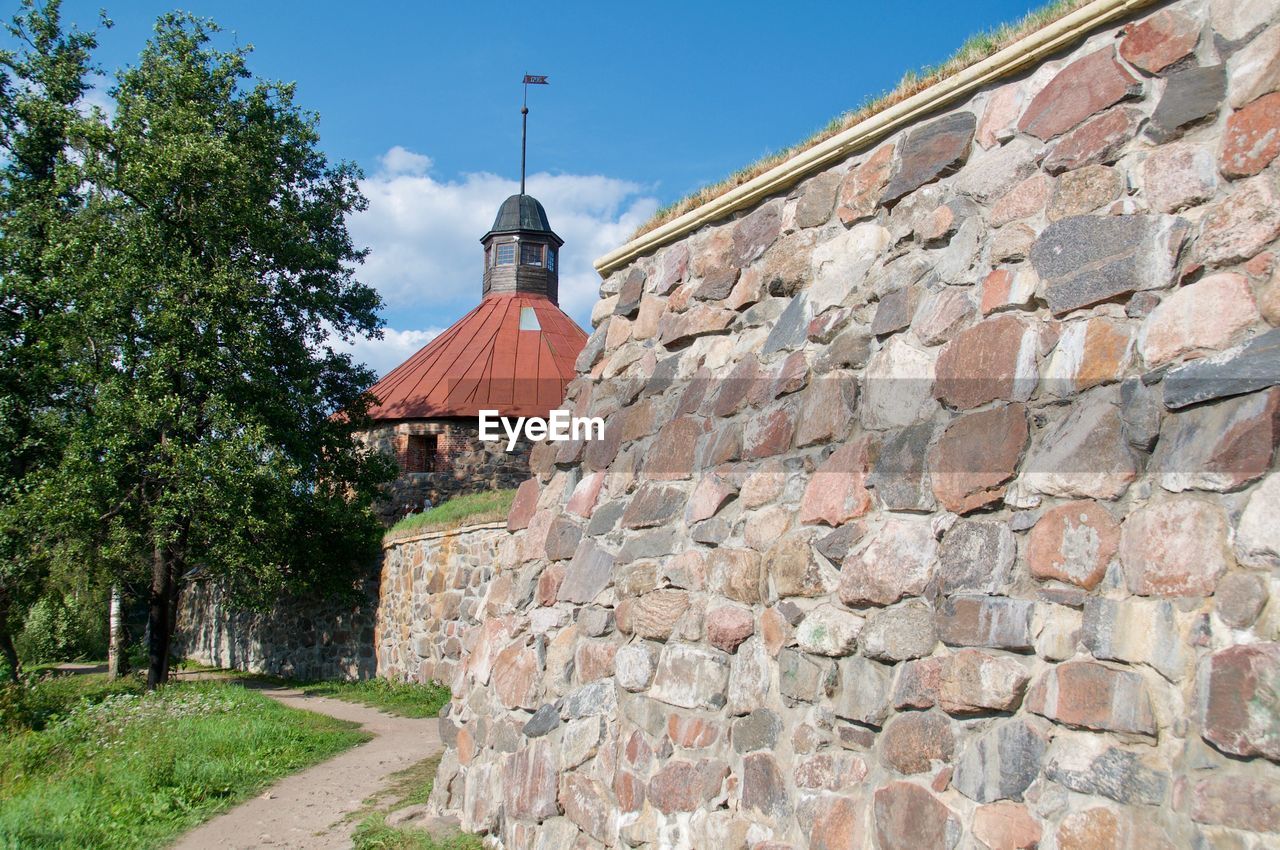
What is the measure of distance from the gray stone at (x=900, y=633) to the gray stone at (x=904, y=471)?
1.12 feet

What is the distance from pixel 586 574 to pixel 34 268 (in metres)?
12.4

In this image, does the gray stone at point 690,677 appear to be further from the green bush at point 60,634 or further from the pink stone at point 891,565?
the green bush at point 60,634

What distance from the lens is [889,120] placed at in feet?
12.5

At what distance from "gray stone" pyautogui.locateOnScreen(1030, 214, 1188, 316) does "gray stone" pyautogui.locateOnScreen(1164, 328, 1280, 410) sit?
Answer: 1.02ft

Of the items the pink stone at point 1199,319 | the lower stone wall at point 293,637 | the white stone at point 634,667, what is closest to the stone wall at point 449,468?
the lower stone wall at point 293,637

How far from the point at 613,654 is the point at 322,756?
4.74 meters

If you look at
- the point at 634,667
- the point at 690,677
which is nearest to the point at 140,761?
the point at 634,667

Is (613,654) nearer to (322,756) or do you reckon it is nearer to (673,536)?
(673,536)

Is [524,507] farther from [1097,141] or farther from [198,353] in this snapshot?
[198,353]

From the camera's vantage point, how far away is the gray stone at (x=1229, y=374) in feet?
7.66

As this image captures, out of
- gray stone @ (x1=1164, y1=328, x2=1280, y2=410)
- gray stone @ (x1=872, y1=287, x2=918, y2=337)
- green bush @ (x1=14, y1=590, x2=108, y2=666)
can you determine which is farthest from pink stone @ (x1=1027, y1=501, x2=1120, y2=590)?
green bush @ (x1=14, y1=590, x2=108, y2=666)

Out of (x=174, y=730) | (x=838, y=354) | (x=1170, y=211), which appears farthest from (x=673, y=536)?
(x=174, y=730)

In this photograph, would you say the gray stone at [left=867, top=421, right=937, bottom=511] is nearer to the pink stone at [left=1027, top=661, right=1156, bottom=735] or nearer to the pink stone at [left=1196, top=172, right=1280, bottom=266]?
the pink stone at [left=1027, top=661, right=1156, bottom=735]

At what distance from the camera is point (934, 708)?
9.35ft
